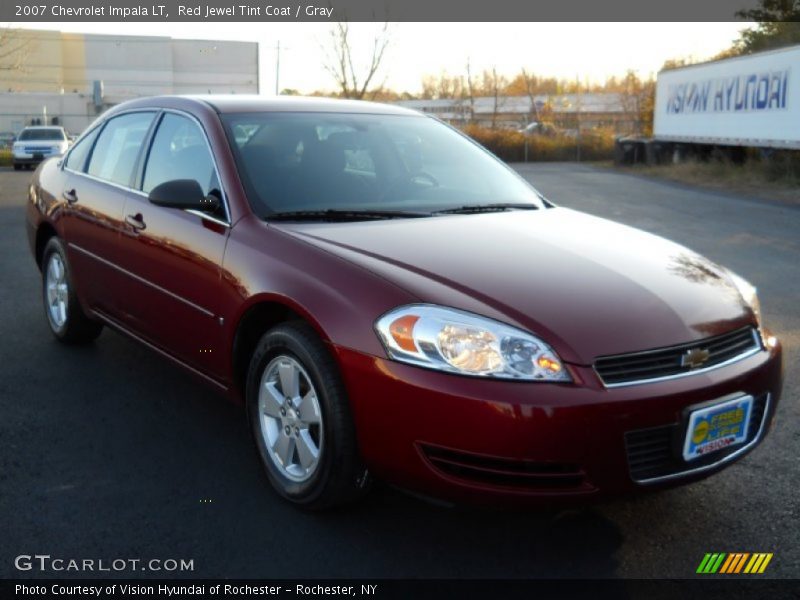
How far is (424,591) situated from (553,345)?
0.91 meters

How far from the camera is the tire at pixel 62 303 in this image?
542 cm

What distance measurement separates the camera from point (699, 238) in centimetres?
1193

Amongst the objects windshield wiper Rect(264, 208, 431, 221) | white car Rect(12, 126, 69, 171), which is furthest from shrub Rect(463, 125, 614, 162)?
windshield wiper Rect(264, 208, 431, 221)

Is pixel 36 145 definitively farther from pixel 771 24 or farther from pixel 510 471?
pixel 771 24

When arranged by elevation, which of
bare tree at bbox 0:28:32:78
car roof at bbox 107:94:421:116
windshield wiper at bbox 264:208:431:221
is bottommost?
windshield wiper at bbox 264:208:431:221

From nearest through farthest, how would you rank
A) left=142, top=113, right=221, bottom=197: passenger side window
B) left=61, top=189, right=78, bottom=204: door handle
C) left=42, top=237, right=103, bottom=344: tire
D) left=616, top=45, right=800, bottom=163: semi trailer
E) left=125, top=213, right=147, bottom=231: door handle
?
left=142, top=113, right=221, bottom=197: passenger side window, left=125, top=213, right=147, bottom=231: door handle, left=61, top=189, right=78, bottom=204: door handle, left=42, top=237, right=103, bottom=344: tire, left=616, top=45, right=800, bottom=163: semi trailer

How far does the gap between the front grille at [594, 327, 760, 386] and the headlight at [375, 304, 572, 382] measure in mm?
152

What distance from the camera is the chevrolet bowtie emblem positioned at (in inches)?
116

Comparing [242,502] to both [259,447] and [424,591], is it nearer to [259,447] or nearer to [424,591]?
[259,447]

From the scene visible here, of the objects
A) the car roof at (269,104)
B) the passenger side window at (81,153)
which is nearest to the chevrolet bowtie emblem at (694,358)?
the car roof at (269,104)

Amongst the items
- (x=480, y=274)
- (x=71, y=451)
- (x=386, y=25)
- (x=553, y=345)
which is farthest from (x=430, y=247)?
(x=386, y=25)

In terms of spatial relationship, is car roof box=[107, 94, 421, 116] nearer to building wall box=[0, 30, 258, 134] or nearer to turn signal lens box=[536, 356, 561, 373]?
turn signal lens box=[536, 356, 561, 373]

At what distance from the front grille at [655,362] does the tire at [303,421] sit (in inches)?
35.9

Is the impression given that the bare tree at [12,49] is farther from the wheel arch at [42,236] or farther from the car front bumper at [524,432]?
the car front bumper at [524,432]
